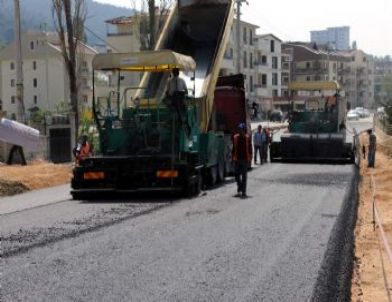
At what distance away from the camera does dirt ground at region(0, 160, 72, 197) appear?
60.0 feet

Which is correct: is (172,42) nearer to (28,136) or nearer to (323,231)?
(28,136)

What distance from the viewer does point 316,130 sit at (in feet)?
91.9

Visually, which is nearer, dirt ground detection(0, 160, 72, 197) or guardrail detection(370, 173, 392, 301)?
guardrail detection(370, 173, 392, 301)

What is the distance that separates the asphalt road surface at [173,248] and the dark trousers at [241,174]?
0.51 meters

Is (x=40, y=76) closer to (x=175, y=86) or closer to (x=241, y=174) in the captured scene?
(x=175, y=86)

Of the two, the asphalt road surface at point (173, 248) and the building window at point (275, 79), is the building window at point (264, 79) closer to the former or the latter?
the building window at point (275, 79)

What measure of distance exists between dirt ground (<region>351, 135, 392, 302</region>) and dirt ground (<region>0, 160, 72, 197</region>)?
28.8 ft

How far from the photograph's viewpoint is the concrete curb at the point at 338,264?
7113mm

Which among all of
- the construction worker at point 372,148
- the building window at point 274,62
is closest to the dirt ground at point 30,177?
the construction worker at point 372,148

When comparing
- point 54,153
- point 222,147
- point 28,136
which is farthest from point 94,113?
point 54,153

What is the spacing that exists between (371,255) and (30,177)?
1247 centimetres

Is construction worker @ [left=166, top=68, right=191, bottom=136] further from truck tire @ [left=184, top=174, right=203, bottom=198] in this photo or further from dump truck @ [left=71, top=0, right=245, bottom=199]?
truck tire @ [left=184, top=174, right=203, bottom=198]

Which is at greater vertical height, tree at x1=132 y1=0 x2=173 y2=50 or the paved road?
tree at x1=132 y1=0 x2=173 y2=50

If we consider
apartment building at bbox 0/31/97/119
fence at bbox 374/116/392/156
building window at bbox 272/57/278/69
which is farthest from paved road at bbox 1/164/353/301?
building window at bbox 272/57/278/69
